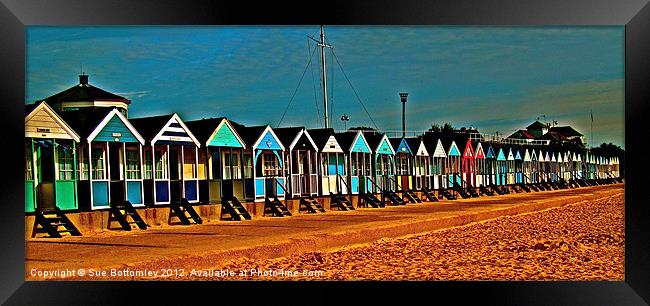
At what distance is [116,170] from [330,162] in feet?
29.9

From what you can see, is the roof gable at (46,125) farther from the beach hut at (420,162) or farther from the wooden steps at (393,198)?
the beach hut at (420,162)

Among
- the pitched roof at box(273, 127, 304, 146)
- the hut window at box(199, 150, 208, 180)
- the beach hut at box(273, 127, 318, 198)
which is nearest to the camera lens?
the hut window at box(199, 150, 208, 180)

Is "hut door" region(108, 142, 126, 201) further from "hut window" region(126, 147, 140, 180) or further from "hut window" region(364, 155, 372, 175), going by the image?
"hut window" region(364, 155, 372, 175)

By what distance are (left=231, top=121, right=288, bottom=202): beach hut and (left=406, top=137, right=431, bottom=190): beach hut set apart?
7691 mm

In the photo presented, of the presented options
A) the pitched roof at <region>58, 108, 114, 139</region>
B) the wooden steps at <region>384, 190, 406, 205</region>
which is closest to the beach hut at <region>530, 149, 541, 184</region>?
the wooden steps at <region>384, 190, 406, 205</region>

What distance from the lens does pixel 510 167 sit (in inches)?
1147

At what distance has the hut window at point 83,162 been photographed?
16.1 m

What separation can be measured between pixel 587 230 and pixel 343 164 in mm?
10165

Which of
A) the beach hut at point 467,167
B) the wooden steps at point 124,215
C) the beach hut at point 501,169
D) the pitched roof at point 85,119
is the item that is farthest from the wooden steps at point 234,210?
the beach hut at point 501,169

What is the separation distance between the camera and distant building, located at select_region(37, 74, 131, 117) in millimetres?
13461

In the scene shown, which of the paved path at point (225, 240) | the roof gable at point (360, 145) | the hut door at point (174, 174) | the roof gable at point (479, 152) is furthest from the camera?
the roof gable at point (360, 145)

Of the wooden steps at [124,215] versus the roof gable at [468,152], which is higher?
the roof gable at [468,152]

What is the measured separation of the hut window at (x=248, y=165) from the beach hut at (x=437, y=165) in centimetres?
913
